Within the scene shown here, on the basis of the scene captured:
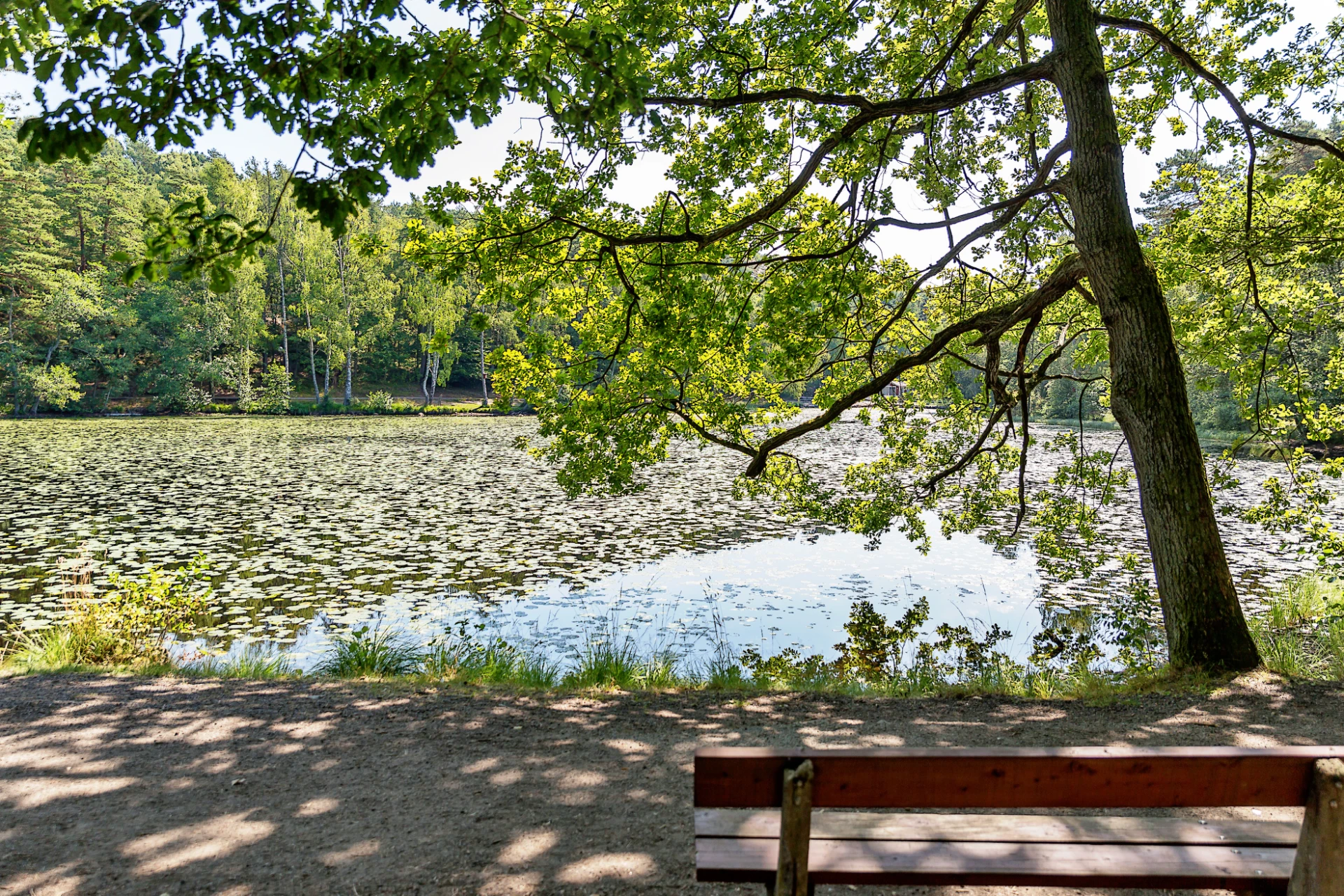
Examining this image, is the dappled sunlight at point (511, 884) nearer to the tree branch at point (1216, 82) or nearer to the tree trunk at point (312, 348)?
the tree branch at point (1216, 82)

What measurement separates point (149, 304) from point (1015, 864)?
56.3m

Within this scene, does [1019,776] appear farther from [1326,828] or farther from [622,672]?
[622,672]

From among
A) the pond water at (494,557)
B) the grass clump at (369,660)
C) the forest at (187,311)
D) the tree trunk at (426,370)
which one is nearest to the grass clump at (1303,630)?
the pond water at (494,557)

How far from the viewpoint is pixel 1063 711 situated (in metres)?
5.79

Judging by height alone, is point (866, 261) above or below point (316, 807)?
above

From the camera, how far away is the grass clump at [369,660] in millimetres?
7359

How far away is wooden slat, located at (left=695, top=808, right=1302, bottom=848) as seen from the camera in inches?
→ 95.7

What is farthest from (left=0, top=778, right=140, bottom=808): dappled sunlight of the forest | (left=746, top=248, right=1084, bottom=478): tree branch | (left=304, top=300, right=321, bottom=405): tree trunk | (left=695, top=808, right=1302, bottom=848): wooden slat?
(left=304, top=300, right=321, bottom=405): tree trunk

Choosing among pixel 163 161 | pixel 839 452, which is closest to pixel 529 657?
pixel 839 452

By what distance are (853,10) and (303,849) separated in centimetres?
833

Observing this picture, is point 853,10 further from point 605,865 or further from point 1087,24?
point 605,865

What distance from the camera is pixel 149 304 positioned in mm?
47219

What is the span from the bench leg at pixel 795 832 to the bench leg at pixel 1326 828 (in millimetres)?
1289

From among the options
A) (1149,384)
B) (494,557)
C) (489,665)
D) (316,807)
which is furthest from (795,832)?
(494,557)
